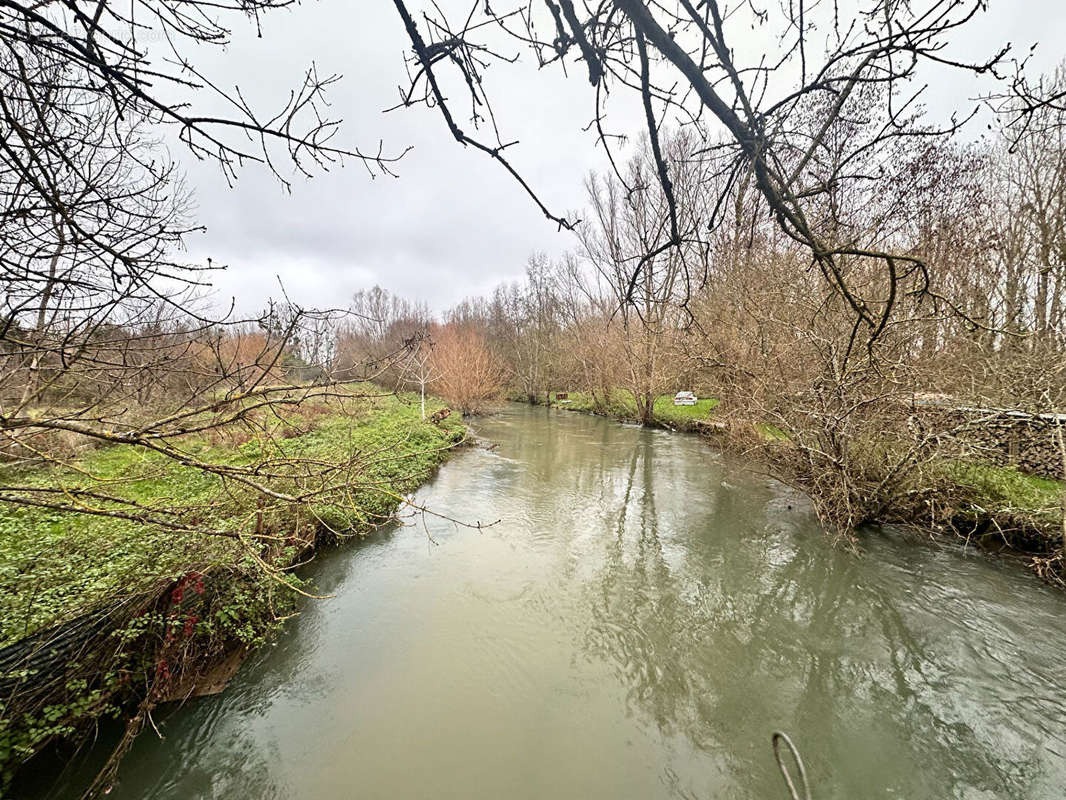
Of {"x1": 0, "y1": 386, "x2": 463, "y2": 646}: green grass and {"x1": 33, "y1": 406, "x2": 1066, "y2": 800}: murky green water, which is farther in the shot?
{"x1": 33, "y1": 406, "x2": 1066, "y2": 800}: murky green water

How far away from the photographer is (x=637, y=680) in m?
3.72

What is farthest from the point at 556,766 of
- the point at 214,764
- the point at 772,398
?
the point at 772,398

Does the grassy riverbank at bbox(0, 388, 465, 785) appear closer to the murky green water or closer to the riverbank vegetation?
the murky green water

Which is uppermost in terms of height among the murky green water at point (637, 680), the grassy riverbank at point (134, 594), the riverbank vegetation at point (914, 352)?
the riverbank vegetation at point (914, 352)

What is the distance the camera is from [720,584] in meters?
5.23

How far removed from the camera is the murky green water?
2863 mm

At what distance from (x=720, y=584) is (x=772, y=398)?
318 cm

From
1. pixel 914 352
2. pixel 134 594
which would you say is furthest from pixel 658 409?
pixel 134 594

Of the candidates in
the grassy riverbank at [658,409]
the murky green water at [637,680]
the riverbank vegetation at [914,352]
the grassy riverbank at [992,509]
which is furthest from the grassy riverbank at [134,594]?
the grassy riverbank at [658,409]

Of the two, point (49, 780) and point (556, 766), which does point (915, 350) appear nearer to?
point (556, 766)

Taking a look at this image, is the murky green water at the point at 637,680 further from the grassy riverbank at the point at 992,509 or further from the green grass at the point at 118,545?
the green grass at the point at 118,545

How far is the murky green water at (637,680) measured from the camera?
9.39ft

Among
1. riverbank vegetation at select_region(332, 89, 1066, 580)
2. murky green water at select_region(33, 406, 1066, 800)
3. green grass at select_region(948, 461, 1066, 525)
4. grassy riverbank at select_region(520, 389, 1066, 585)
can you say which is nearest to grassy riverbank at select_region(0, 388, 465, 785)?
murky green water at select_region(33, 406, 1066, 800)

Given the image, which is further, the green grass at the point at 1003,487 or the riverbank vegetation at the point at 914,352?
the green grass at the point at 1003,487
